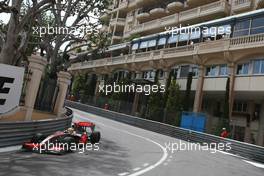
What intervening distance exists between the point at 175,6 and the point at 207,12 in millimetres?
8917

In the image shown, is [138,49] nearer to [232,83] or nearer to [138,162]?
[232,83]

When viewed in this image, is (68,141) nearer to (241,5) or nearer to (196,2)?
(241,5)

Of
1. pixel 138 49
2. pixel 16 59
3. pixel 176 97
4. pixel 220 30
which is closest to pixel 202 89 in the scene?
pixel 176 97

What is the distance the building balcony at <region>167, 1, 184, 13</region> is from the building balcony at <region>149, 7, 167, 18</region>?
220 cm

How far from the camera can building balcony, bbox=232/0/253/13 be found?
3776cm

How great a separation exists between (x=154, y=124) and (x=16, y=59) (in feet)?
59.1

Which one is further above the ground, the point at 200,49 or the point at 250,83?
the point at 200,49

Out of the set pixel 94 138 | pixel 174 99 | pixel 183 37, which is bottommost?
pixel 94 138

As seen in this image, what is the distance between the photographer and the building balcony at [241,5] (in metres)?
37.8

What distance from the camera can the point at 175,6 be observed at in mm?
50062

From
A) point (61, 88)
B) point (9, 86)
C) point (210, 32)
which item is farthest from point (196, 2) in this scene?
point (9, 86)

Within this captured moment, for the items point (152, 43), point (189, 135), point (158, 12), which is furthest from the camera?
point (158, 12)

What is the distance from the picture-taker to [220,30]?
117ft

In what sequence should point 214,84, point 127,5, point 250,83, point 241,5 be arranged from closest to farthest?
point 250,83 < point 214,84 < point 241,5 < point 127,5
